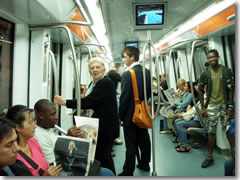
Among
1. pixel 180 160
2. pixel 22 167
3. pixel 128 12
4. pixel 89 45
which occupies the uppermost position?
pixel 128 12

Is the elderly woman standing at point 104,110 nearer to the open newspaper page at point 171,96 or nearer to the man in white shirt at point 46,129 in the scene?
the man in white shirt at point 46,129

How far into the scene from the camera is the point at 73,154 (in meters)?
0.98

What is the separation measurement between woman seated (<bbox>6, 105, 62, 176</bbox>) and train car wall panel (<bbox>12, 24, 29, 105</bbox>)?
51 cm

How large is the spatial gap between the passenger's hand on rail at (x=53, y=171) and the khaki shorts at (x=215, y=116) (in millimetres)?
2137

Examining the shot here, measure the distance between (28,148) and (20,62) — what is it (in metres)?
0.88

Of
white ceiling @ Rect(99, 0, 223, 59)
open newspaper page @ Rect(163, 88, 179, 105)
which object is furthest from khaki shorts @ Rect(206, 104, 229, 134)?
white ceiling @ Rect(99, 0, 223, 59)

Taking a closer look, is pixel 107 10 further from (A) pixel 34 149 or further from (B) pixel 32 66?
(A) pixel 34 149

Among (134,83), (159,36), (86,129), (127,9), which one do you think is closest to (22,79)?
(86,129)

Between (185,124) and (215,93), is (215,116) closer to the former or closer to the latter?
(215,93)

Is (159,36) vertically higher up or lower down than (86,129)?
higher up

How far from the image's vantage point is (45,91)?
1.61m

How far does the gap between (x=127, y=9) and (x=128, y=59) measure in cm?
148

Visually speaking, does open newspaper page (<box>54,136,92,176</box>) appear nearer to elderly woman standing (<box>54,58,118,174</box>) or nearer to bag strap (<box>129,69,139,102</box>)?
elderly woman standing (<box>54,58,118,174</box>)

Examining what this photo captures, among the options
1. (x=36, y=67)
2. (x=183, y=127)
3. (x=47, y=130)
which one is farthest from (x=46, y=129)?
(x=183, y=127)
